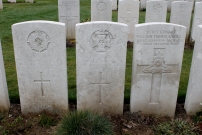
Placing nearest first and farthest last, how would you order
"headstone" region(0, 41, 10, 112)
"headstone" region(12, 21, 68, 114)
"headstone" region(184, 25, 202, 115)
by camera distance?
"headstone" region(12, 21, 68, 114) < "headstone" region(184, 25, 202, 115) < "headstone" region(0, 41, 10, 112)

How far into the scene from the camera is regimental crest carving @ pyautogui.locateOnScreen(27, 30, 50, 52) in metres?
3.82

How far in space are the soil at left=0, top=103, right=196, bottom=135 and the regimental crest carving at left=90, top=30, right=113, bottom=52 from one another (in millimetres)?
1217

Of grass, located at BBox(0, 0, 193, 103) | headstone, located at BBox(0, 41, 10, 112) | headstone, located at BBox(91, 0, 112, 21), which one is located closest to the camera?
headstone, located at BBox(0, 41, 10, 112)

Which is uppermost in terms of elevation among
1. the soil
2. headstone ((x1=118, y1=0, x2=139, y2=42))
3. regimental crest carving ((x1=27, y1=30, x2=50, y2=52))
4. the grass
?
headstone ((x1=118, y1=0, x2=139, y2=42))

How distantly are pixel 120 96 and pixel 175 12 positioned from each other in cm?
542

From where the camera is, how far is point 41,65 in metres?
4.01

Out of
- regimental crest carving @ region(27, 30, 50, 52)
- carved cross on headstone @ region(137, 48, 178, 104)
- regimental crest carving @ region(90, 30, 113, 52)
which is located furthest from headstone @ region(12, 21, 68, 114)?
carved cross on headstone @ region(137, 48, 178, 104)

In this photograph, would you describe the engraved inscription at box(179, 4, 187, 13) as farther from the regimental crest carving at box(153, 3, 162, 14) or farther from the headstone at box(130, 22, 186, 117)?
the headstone at box(130, 22, 186, 117)

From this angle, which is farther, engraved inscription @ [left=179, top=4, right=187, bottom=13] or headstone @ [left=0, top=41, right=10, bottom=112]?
engraved inscription @ [left=179, top=4, right=187, bottom=13]

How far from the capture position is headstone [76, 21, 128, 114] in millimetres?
3805

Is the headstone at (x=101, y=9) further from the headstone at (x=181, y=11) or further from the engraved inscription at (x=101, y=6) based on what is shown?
the headstone at (x=181, y=11)

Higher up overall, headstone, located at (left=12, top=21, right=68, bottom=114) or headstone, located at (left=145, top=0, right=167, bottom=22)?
headstone, located at (left=145, top=0, right=167, bottom=22)

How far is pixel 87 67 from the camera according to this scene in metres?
4.01

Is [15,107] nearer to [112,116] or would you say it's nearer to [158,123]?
[112,116]
